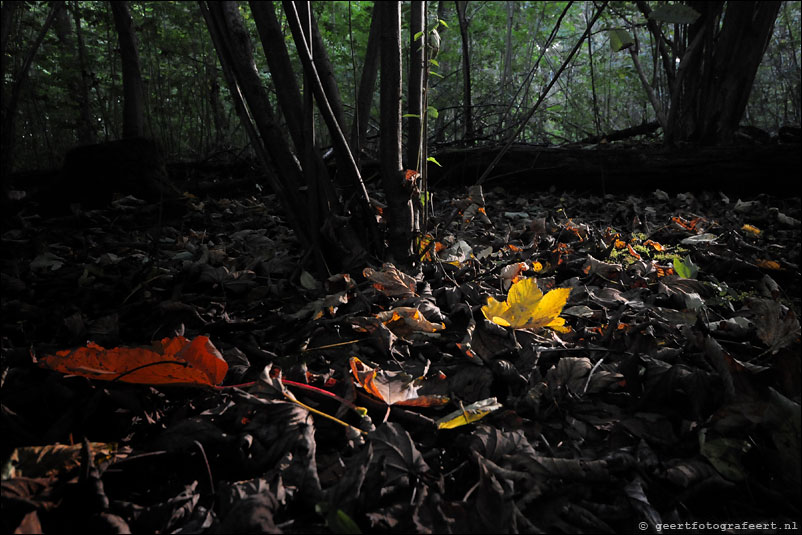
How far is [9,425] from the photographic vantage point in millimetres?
727

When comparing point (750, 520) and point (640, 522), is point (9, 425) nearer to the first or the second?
point (640, 522)

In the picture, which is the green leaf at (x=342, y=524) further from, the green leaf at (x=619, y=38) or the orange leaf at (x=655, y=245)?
the orange leaf at (x=655, y=245)

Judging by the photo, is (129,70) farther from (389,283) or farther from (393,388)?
(393,388)

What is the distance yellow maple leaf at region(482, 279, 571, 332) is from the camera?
97cm

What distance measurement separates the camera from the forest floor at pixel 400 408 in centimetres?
62

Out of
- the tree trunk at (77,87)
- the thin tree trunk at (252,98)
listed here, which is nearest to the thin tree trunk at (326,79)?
the thin tree trunk at (252,98)

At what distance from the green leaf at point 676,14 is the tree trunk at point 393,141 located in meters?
0.67

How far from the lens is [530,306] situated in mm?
987

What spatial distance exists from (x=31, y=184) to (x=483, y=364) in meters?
4.58

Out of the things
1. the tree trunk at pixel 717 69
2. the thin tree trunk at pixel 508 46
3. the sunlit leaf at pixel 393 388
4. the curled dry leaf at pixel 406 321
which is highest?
the thin tree trunk at pixel 508 46

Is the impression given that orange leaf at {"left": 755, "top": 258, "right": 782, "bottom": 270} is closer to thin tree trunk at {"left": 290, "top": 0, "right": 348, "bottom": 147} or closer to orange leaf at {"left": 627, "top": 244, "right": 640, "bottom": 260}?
orange leaf at {"left": 627, "top": 244, "right": 640, "bottom": 260}

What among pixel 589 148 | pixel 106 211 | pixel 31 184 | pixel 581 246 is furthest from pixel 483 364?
pixel 31 184

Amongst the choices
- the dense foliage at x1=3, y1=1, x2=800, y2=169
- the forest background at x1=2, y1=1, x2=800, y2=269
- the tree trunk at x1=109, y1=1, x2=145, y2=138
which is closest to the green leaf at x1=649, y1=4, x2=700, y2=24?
the forest background at x1=2, y1=1, x2=800, y2=269

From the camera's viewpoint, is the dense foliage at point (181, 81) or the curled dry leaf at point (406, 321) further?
the dense foliage at point (181, 81)
